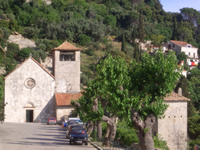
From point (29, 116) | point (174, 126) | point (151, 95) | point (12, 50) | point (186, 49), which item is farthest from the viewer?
point (186, 49)

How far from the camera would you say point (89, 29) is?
106438 millimetres

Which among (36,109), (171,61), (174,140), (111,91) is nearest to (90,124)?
(174,140)

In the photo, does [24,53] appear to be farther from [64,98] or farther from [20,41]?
[64,98]

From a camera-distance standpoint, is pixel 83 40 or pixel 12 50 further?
pixel 83 40

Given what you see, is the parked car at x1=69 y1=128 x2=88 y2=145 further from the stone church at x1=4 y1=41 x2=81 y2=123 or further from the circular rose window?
the circular rose window

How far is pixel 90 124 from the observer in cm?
3550

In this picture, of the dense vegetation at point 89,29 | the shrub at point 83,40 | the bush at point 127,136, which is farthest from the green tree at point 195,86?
the bush at point 127,136

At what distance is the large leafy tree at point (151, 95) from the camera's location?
65.2 feet

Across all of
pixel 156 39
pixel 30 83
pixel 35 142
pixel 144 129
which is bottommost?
pixel 35 142

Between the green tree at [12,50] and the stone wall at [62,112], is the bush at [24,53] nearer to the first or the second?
the green tree at [12,50]

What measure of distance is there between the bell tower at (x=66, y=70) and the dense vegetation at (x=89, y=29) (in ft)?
29.9

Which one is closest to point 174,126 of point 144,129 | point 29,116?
point 144,129

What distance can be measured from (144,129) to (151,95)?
206cm

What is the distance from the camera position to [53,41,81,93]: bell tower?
198 ft
